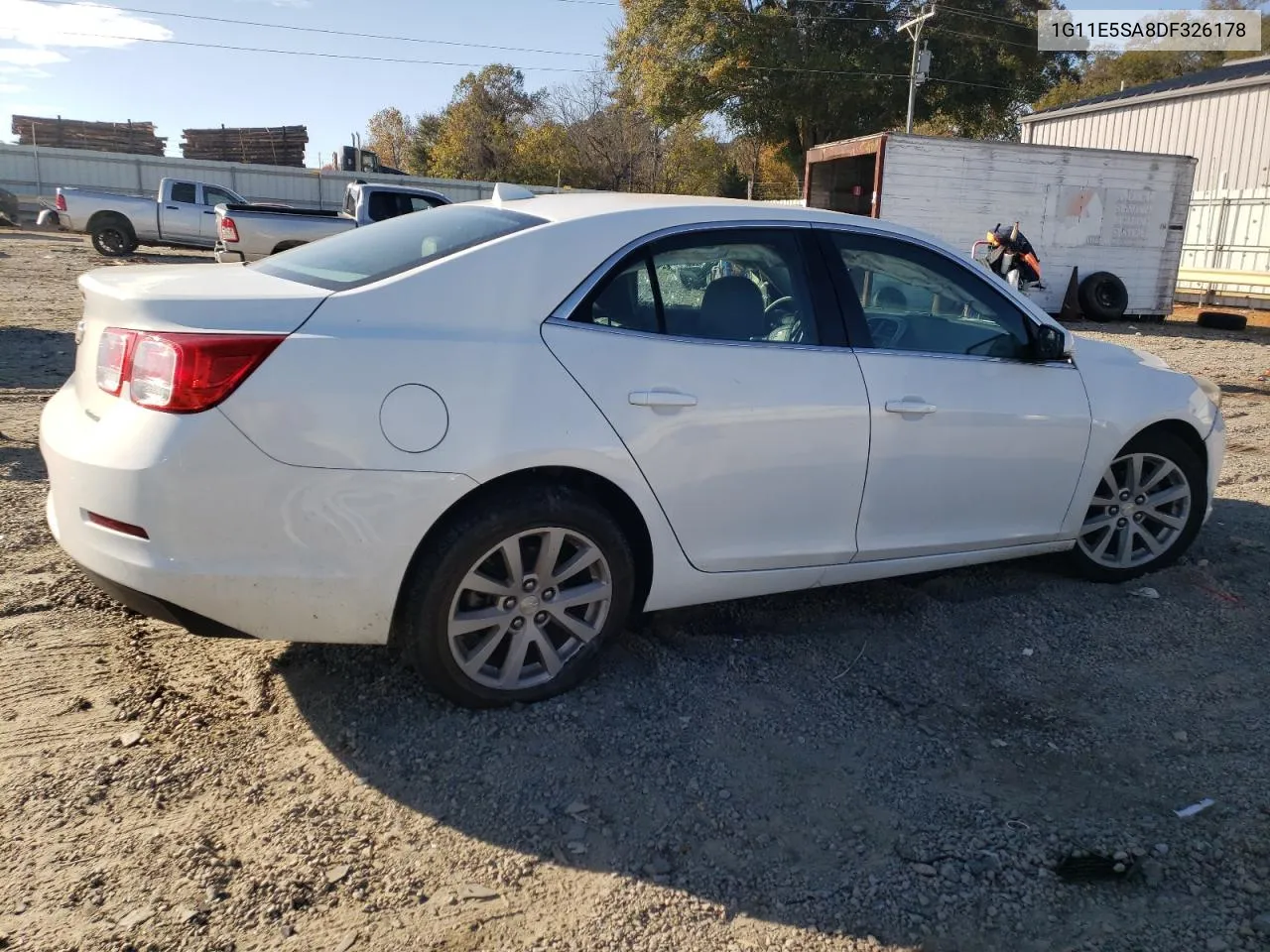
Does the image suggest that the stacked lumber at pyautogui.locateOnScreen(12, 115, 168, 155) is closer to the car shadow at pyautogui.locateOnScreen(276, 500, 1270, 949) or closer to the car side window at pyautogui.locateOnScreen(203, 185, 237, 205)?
the car side window at pyautogui.locateOnScreen(203, 185, 237, 205)

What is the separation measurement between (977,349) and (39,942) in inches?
144

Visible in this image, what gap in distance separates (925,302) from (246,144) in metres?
46.7

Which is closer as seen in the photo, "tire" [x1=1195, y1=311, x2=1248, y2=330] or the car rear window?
the car rear window

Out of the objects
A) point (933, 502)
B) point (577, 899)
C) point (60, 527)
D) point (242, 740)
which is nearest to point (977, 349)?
point (933, 502)

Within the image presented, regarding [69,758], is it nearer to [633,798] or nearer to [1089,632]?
[633,798]

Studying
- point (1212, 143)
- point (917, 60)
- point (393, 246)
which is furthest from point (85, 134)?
point (393, 246)

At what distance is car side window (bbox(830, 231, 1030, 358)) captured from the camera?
3.87m

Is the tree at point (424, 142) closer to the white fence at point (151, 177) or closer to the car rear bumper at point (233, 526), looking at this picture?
the white fence at point (151, 177)

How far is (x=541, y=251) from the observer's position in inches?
126

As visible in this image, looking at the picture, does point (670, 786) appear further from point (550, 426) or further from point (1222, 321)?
point (1222, 321)

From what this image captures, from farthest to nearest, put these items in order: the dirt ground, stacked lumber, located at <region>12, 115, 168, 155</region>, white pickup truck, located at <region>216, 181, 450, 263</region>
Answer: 1. stacked lumber, located at <region>12, 115, 168, 155</region>
2. white pickup truck, located at <region>216, 181, 450, 263</region>
3. the dirt ground

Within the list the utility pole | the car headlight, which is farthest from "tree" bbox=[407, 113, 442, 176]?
the car headlight

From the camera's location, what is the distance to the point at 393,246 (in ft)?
11.3

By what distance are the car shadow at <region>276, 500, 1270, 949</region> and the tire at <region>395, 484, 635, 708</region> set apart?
13 centimetres
